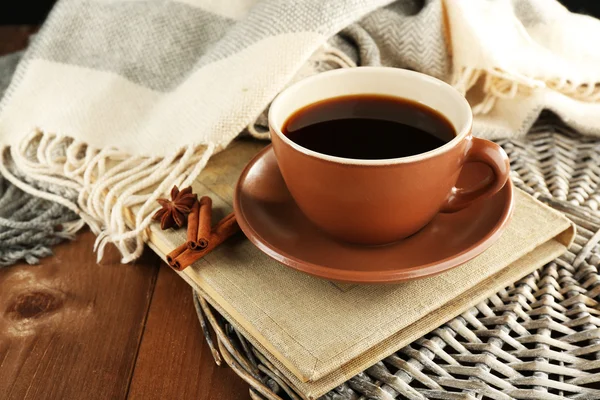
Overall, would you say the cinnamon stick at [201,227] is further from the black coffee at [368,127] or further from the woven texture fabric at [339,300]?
the black coffee at [368,127]

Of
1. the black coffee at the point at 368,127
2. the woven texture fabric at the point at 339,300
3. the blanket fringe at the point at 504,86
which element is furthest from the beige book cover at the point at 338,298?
the blanket fringe at the point at 504,86

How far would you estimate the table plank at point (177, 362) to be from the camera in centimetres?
56

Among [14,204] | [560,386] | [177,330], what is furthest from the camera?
[14,204]

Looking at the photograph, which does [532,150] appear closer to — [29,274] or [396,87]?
[396,87]

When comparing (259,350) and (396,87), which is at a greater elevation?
(396,87)

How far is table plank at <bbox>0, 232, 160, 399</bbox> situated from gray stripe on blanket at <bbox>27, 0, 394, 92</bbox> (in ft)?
0.89

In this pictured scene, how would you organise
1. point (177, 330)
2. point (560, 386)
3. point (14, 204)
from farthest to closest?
point (14, 204)
point (177, 330)
point (560, 386)

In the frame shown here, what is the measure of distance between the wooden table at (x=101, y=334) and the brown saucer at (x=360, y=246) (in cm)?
12

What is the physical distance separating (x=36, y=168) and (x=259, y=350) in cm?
41

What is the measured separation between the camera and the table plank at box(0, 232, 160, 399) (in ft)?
1.91

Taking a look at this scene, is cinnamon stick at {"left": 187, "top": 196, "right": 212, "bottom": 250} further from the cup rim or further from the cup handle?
the cup handle

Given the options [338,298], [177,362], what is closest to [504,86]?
[338,298]

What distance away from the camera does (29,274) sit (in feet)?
2.35

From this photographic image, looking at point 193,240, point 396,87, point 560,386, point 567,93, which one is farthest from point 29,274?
point 567,93
